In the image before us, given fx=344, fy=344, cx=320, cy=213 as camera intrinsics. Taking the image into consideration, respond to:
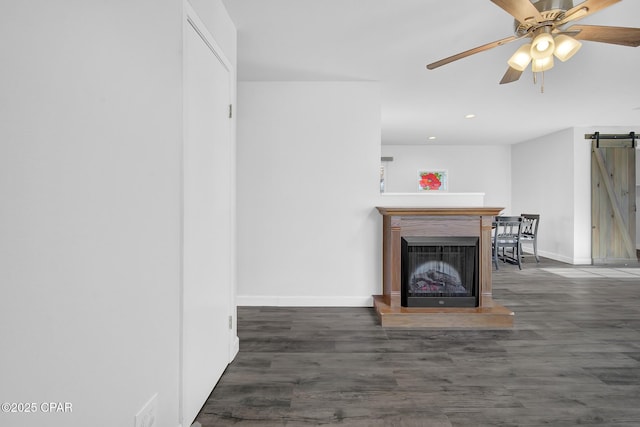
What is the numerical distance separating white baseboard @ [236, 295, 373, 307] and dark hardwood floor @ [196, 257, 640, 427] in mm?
115

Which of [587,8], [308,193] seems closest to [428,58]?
[587,8]

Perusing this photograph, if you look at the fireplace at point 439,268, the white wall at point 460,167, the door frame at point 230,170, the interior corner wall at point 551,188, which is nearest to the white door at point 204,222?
the door frame at point 230,170

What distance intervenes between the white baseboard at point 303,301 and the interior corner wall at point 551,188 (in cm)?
467

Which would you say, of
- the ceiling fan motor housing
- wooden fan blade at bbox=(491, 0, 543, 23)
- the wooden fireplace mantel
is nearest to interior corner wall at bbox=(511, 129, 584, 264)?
the wooden fireplace mantel

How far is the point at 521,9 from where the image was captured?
5.94 ft

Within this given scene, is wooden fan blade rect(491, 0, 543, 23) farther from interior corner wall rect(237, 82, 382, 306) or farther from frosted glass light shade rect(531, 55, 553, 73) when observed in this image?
interior corner wall rect(237, 82, 382, 306)

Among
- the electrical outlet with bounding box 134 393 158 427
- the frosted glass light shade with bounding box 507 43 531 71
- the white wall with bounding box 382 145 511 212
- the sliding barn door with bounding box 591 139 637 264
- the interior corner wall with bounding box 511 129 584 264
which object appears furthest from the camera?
the white wall with bounding box 382 145 511 212

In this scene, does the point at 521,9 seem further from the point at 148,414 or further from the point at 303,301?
the point at 303,301

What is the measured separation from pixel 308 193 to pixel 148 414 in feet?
8.56

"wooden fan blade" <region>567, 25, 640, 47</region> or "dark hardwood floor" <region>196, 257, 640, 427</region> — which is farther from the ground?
"wooden fan blade" <region>567, 25, 640, 47</region>

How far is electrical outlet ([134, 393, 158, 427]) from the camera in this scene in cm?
118

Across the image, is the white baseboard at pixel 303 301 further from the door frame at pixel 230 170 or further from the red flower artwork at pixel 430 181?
the red flower artwork at pixel 430 181

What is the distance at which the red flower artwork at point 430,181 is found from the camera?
8164mm

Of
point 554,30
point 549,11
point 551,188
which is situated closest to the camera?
point 549,11
